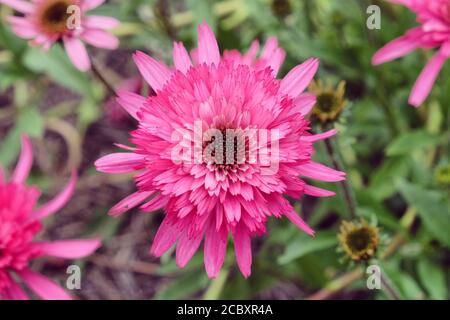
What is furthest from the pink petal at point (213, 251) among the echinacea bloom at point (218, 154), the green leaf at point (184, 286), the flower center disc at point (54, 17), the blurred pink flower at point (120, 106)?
the blurred pink flower at point (120, 106)

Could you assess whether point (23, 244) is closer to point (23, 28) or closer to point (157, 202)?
point (157, 202)

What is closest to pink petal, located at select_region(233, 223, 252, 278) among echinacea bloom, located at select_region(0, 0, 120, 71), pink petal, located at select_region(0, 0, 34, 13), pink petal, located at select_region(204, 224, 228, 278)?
pink petal, located at select_region(204, 224, 228, 278)

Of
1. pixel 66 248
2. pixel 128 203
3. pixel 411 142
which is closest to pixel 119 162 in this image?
pixel 128 203

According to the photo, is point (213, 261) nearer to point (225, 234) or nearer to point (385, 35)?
point (225, 234)

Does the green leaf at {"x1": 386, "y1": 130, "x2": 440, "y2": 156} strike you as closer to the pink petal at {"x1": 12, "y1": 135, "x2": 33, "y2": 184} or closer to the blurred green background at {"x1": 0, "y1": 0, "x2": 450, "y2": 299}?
the blurred green background at {"x1": 0, "y1": 0, "x2": 450, "y2": 299}
